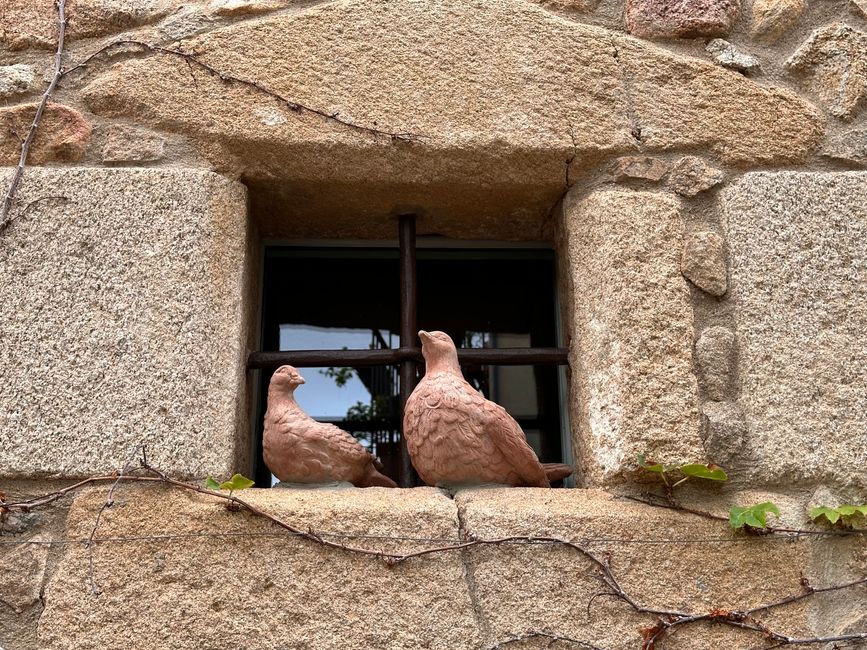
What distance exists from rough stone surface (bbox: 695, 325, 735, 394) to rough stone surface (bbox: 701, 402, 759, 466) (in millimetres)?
55

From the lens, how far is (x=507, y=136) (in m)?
2.11

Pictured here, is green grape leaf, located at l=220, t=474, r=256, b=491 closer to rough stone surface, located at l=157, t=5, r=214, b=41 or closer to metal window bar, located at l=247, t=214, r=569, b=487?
metal window bar, located at l=247, t=214, r=569, b=487

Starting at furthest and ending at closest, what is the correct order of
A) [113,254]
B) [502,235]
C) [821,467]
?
[502,235] < [113,254] < [821,467]

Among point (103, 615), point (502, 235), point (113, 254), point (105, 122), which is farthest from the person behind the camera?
point (502, 235)

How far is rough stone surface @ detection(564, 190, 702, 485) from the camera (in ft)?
6.15

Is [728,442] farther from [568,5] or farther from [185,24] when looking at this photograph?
[185,24]

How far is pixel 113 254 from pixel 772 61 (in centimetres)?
148

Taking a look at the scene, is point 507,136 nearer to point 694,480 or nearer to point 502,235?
point 502,235

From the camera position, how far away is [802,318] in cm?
195

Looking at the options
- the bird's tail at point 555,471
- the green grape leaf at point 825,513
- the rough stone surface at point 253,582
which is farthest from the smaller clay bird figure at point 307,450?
the green grape leaf at point 825,513

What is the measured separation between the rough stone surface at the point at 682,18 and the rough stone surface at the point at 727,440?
903 mm

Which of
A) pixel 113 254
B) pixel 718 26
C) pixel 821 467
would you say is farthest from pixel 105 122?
pixel 821 467

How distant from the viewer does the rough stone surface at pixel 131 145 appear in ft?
6.81

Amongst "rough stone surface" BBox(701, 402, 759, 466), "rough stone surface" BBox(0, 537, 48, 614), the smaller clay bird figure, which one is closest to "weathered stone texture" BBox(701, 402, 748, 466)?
"rough stone surface" BBox(701, 402, 759, 466)
